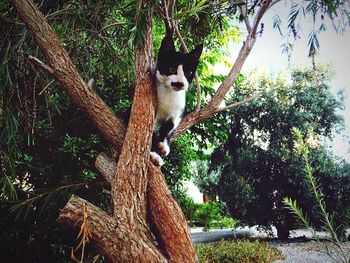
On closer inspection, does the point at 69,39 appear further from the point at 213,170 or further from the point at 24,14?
the point at 213,170

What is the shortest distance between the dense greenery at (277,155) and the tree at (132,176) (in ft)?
22.1

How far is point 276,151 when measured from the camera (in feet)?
29.7

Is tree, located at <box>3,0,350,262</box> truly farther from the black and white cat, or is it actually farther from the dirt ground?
the dirt ground

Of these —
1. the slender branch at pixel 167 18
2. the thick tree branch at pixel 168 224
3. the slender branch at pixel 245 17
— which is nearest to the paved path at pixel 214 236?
the slender branch at pixel 245 17

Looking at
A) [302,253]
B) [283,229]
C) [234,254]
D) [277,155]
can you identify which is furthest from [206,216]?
[234,254]

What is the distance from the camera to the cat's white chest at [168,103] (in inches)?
105

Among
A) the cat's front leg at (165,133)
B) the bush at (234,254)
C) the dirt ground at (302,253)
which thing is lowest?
the dirt ground at (302,253)

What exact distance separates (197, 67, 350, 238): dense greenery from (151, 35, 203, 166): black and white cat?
20.3 feet

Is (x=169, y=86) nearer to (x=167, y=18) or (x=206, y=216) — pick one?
(x=167, y=18)

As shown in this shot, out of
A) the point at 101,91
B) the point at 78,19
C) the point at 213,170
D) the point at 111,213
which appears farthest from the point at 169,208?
the point at 213,170

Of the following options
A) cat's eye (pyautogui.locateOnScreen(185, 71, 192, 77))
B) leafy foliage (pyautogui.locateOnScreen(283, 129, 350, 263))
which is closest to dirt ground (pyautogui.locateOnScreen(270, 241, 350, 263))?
cat's eye (pyautogui.locateOnScreen(185, 71, 192, 77))

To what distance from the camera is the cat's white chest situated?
8.77ft

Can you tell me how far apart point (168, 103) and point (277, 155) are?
6901 mm

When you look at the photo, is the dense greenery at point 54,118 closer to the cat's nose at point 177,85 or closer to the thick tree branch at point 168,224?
the cat's nose at point 177,85
